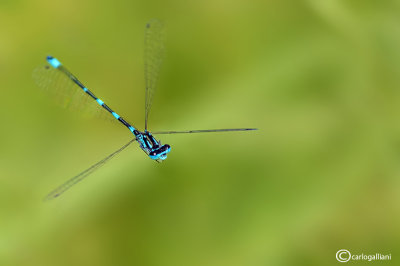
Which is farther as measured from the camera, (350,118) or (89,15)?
(89,15)

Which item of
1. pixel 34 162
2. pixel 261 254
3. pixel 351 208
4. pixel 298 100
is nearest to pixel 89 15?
pixel 34 162

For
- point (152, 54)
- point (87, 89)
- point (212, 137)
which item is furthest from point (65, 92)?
point (212, 137)

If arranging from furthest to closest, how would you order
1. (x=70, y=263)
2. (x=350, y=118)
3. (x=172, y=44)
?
(x=172, y=44) < (x=350, y=118) < (x=70, y=263)

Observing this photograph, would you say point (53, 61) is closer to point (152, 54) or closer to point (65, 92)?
point (65, 92)

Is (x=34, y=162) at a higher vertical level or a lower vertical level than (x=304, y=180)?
higher

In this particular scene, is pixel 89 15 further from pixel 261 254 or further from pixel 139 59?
pixel 261 254

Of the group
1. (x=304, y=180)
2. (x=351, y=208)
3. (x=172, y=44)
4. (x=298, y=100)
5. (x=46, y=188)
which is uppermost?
(x=172, y=44)
